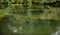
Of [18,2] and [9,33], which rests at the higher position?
Answer: [18,2]

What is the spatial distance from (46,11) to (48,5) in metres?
0.11

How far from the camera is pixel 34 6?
8.80 ft

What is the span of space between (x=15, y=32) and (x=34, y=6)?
559 mm

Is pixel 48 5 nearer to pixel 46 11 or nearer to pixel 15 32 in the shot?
pixel 46 11

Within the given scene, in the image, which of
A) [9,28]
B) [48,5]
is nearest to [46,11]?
[48,5]

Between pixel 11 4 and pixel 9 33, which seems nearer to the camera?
pixel 9 33

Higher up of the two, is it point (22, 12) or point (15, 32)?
point (22, 12)

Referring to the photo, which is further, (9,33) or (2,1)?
(2,1)

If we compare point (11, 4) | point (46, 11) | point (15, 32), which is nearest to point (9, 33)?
point (15, 32)

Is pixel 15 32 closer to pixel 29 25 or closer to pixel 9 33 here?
pixel 9 33

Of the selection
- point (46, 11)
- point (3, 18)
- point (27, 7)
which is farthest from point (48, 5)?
point (3, 18)

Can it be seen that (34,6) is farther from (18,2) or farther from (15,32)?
(15,32)

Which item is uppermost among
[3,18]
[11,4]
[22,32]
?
[11,4]

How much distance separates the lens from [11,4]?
108 inches
